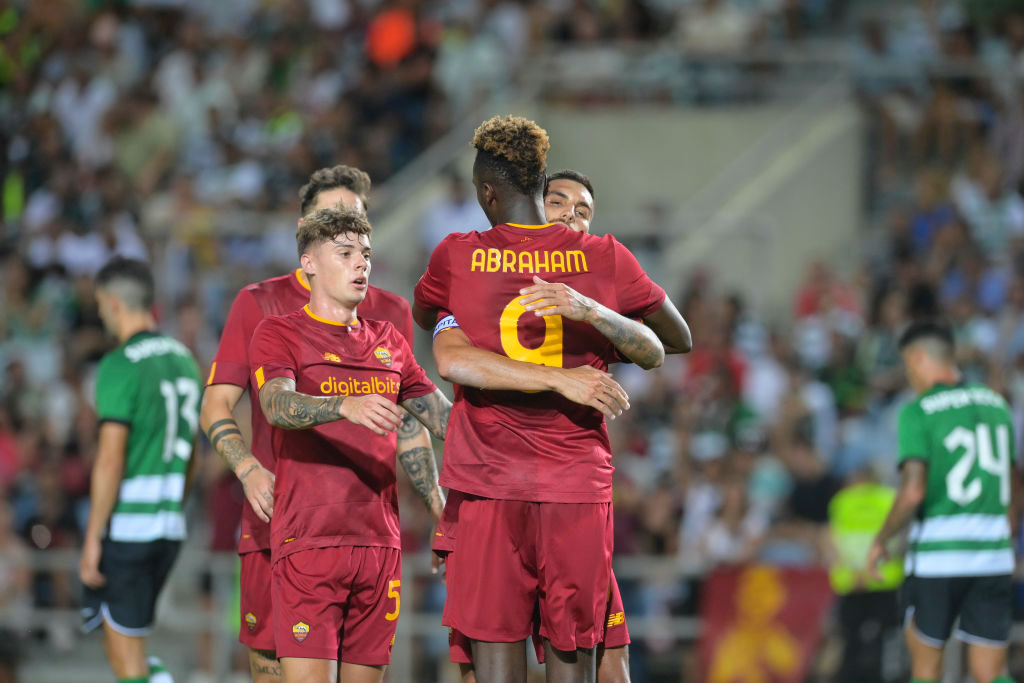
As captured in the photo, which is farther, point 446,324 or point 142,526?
point 142,526

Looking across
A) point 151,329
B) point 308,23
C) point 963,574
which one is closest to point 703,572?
point 963,574

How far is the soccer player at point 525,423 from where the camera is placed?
521 centimetres

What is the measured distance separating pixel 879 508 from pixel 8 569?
7.54 metres

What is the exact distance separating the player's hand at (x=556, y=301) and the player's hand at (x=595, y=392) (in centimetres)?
22

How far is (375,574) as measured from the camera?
19.1 ft

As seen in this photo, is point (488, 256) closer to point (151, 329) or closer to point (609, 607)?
point (609, 607)

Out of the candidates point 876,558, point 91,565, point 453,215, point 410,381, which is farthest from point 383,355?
point 453,215

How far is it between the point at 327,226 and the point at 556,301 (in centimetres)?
133

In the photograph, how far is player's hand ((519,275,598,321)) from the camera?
4980mm

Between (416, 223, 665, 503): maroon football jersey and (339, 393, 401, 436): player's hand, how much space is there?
326 millimetres

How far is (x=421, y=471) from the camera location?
20.3 feet

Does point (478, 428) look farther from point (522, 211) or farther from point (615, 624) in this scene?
point (615, 624)

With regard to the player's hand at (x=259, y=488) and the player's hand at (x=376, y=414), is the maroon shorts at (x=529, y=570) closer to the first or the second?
the player's hand at (x=376, y=414)

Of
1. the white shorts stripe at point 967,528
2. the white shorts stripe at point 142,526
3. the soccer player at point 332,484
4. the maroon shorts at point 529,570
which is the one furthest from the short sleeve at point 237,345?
the white shorts stripe at point 967,528
